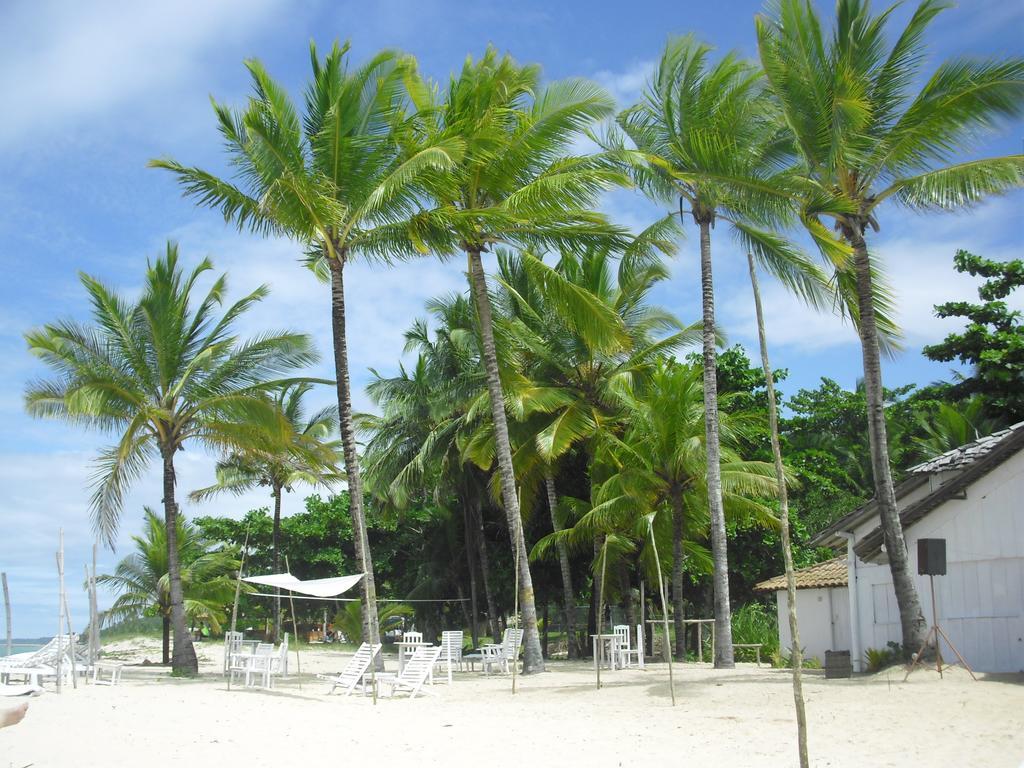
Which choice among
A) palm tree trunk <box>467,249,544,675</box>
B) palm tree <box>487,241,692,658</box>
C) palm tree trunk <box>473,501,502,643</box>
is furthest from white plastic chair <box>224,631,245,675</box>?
palm tree trunk <box>473,501,502,643</box>

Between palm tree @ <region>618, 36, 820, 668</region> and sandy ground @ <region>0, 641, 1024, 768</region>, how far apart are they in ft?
14.5

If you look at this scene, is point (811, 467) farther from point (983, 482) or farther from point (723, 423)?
point (983, 482)

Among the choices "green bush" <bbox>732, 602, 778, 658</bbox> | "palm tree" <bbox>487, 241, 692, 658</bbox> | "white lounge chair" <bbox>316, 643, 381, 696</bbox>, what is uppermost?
"palm tree" <bbox>487, 241, 692, 658</bbox>

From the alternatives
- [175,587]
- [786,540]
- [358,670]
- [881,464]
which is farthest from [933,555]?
[175,587]

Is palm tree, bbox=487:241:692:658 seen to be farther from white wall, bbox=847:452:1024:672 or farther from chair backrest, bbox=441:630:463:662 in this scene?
white wall, bbox=847:452:1024:672

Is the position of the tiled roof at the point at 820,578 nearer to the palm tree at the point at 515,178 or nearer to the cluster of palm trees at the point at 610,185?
the cluster of palm trees at the point at 610,185

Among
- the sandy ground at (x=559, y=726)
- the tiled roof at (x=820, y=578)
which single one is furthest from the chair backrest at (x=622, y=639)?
the sandy ground at (x=559, y=726)

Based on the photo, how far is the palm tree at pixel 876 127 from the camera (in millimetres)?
13883

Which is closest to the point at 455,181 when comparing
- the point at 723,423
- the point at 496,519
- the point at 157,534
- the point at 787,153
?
the point at 787,153

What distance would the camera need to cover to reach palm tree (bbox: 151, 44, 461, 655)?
16750mm

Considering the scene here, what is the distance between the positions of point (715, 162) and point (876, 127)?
8.14 feet

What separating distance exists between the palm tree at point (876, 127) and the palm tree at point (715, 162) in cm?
114

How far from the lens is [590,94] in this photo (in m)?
17.8

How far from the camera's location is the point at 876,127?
14898 millimetres
